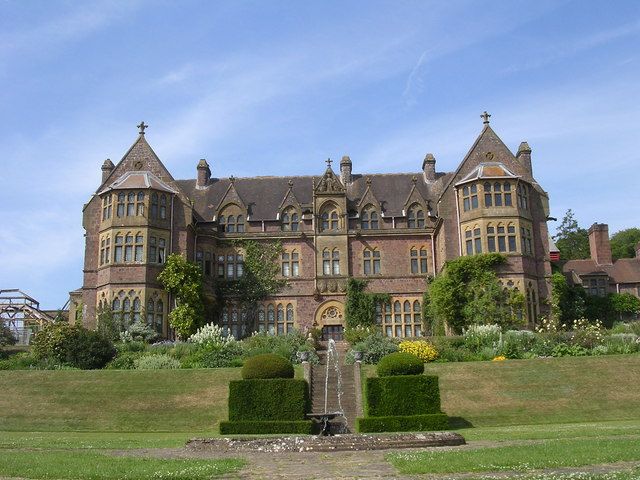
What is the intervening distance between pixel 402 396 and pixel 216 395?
759 cm

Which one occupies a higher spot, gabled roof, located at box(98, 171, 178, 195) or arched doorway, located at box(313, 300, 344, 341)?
gabled roof, located at box(98, 171, 178, 195)

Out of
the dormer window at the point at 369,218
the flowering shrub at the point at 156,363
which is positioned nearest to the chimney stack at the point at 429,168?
the dormer window at the point at 369,218

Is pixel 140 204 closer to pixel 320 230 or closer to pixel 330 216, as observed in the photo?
pixel 320 230

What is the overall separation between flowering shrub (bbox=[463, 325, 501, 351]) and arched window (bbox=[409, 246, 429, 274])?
868 centimetres

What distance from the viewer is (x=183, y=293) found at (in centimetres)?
3759

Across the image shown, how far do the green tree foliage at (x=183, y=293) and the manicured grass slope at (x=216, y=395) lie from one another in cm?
844

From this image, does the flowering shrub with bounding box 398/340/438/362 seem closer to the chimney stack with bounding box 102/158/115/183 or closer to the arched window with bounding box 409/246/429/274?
the arched window with bounding box 409/246/429/274

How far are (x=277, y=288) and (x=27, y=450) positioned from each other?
25775 millimetres

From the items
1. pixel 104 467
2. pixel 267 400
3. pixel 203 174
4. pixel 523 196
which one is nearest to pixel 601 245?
pixel 523 196

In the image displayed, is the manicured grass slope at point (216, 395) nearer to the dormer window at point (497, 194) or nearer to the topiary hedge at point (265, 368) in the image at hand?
the topiary hedge at point (265, 368)

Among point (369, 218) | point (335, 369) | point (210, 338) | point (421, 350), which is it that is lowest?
point (335, 369)

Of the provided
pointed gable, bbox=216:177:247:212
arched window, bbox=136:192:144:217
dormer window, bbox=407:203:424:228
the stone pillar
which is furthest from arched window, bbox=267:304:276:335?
the stone pillar

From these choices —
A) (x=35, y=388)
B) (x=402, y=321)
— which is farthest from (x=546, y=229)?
(x=35, y=388)

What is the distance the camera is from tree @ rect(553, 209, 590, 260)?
75.4m
